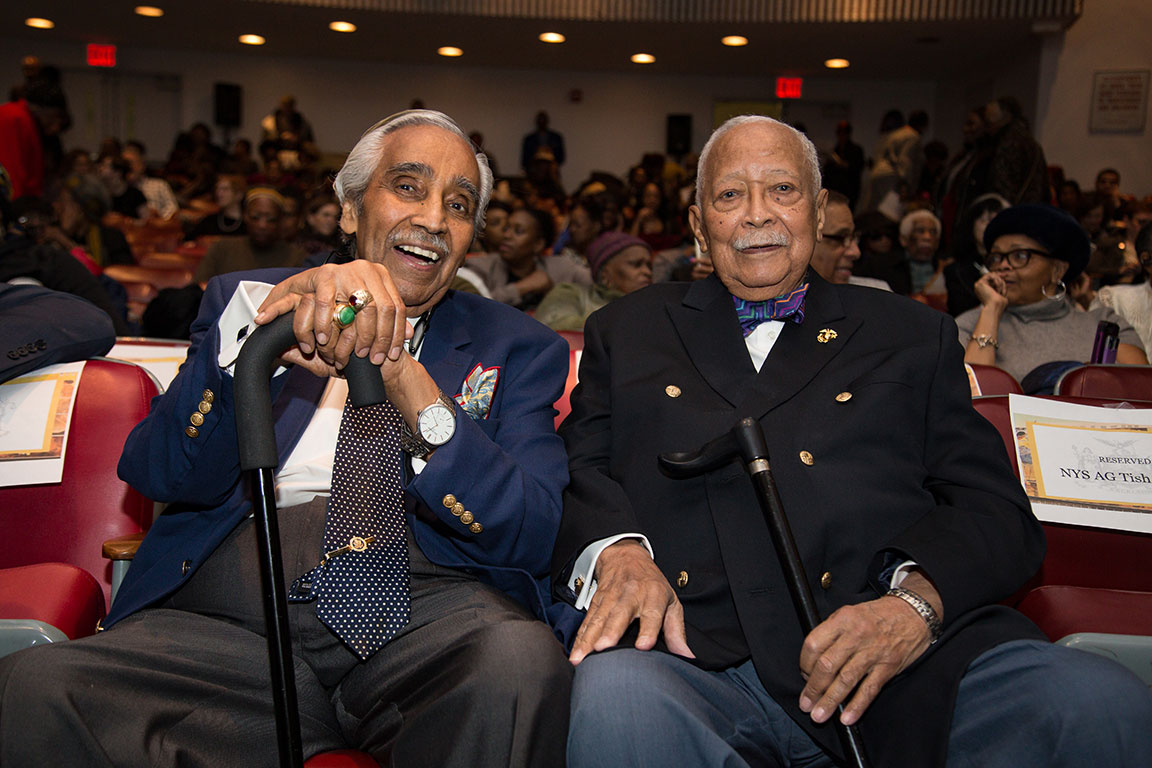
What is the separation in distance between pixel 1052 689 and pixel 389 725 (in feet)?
3.26

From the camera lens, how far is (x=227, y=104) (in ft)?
46.5

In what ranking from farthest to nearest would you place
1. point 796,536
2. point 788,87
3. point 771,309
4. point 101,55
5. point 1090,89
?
point 788,87, point 101,55, point 1090,89, point 771,309, point 796,536

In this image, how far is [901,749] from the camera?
1.51 metres

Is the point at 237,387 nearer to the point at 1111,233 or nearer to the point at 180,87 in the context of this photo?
the point at 1111,233

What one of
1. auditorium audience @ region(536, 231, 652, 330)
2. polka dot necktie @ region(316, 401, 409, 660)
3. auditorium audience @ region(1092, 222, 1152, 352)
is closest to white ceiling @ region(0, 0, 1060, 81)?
auditorium audience @ region(536, 231, 652, 330)

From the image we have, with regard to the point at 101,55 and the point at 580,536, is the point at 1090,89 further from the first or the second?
the point at 101,55

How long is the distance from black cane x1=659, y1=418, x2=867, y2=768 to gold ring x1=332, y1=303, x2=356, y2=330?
594 millimetres

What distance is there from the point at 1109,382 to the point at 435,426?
6.09 feet

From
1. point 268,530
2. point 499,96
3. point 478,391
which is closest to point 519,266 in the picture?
point 478,391

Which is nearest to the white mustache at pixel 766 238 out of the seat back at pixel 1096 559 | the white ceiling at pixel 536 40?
the seat back at pixel 1096 559

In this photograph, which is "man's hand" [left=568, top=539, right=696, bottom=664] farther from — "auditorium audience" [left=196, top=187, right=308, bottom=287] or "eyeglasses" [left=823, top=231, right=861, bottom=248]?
"auditorium audience" [left=196, top=187, right=308, bottom=287]

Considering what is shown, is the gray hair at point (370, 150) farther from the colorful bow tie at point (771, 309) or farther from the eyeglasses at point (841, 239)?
the eyeglasses at point (841, 239)

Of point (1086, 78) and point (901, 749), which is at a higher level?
point (1086, 78)

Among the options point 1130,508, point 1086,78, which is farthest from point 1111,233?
point 1130,508
